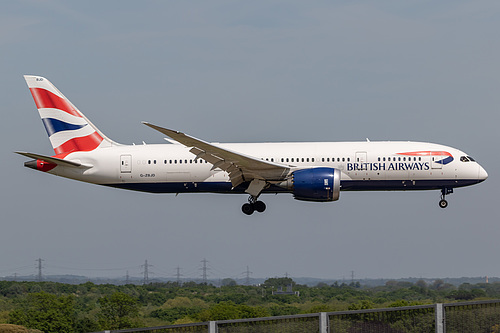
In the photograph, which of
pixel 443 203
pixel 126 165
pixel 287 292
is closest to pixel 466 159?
pixel 443 203

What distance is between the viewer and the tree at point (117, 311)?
159 ft

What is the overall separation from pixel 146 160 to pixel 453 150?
17502mm

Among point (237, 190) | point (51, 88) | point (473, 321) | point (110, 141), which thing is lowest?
point (473, 321)

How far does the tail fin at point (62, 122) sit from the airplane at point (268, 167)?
133 millimetres

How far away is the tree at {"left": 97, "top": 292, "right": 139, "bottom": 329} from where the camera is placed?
4859cm

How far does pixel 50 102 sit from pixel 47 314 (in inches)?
719

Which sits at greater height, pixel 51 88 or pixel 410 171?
pixel 51 88

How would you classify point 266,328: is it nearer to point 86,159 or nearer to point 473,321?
point 473,321

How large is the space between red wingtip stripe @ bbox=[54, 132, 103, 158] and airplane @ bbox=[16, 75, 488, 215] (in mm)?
61

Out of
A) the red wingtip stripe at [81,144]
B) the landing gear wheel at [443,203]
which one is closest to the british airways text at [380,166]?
→ the landing gear wheel at [443,203]

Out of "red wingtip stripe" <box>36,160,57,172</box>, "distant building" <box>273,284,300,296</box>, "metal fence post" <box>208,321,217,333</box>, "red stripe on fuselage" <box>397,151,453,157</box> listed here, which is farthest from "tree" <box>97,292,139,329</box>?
"metal fence post" <box>208,321,217,333</box>

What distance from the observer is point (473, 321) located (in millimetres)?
13477

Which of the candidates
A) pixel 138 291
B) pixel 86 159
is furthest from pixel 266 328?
pixel 138 291

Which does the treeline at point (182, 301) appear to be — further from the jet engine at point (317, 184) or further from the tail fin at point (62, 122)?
the tail fin at point (62, 122)
